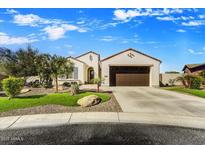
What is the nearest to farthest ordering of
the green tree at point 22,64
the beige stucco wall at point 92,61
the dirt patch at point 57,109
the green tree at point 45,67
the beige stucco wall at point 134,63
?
1. the dirt patch at point 57,109
2. the green tree at point 45,67
3. the green tree at point 22,64
4. the beige stucco wall at point 134,63
5. the beige stucco wall at point 92,61

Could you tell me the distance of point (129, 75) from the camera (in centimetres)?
3177

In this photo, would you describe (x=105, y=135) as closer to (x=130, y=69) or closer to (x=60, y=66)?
(x=60, y=66)

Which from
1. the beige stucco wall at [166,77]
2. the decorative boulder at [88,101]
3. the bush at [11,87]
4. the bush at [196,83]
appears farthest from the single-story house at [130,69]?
the decorative boulder at [88,101]

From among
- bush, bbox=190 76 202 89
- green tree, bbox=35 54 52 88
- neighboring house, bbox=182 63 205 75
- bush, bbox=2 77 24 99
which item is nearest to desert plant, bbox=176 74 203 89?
bush, bbox=190 76 202 89

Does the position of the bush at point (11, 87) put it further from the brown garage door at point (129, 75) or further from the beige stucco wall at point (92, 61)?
the beige stucco wall at point (92, 61)

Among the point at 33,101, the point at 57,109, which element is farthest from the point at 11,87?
the point at 57,109

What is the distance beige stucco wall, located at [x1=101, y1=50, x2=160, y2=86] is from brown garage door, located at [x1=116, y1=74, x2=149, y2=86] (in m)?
0.83

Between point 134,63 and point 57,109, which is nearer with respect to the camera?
point 57,109

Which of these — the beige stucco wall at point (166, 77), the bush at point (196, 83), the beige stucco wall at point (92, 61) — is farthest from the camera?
the beige stucco wall at point (92, 61)

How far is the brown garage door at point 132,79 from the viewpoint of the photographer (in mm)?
31531

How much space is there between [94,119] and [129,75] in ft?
68.8

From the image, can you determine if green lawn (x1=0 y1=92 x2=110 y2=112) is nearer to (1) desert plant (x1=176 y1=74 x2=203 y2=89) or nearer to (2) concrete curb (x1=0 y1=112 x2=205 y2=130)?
(2) concrete curb (x1=0 y1=112 x2=205 y2=130)

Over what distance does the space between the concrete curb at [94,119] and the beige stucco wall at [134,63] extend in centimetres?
1937
